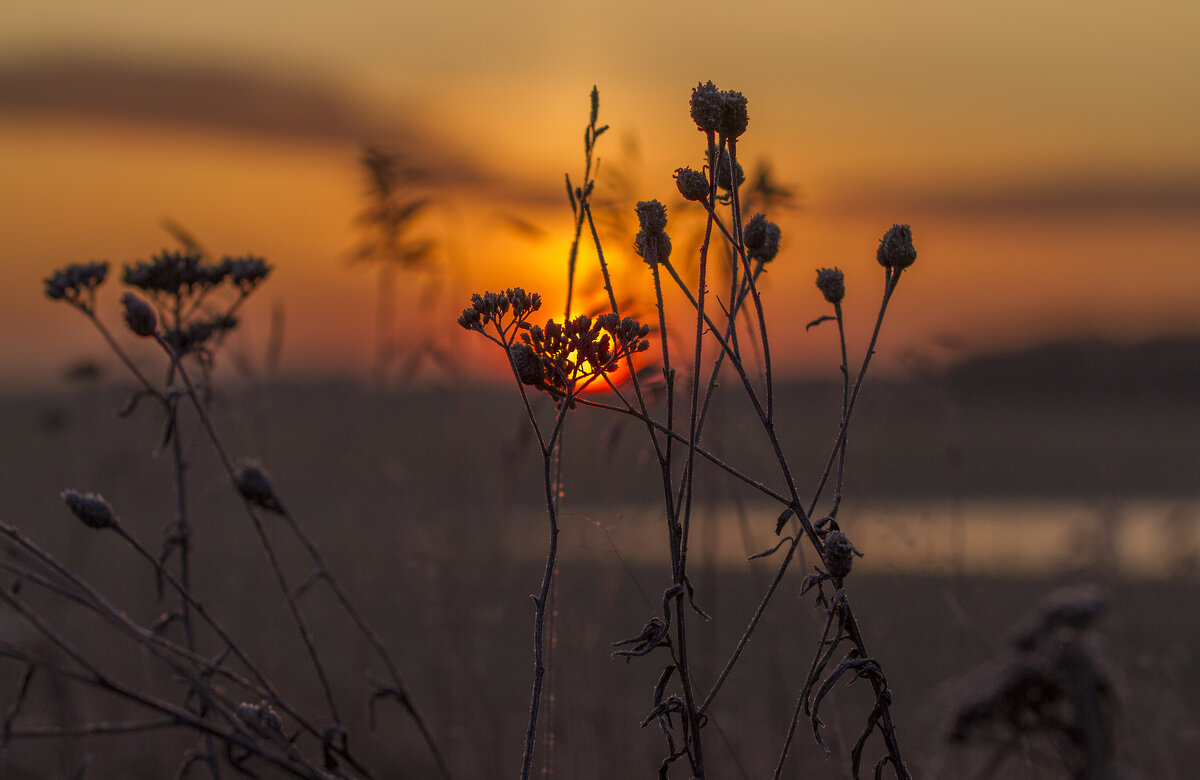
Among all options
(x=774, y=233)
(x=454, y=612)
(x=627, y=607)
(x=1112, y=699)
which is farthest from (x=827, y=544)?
(x=627, y=607)

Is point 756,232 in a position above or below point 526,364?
above

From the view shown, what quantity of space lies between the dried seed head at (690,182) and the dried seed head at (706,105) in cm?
8

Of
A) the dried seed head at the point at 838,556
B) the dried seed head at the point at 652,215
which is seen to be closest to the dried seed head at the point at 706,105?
the dried seed head at the point at 652,215

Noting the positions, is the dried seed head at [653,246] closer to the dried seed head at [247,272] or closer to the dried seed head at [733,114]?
the dried seed head at [733,114]

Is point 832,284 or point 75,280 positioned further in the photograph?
point 75,280

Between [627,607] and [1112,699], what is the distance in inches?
225

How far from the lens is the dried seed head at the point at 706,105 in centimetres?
175

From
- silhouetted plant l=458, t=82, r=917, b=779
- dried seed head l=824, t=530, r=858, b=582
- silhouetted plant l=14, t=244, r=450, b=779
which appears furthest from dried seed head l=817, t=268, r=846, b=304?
silhouetted plant l=14, t=244, r=450, b=779

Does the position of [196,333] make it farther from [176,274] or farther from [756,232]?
[756,232]

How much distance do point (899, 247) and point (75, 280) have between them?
196 centimetres

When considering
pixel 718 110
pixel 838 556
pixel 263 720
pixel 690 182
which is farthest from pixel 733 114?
pixel 263 720

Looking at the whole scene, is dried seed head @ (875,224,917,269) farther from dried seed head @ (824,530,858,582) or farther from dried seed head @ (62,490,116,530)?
dried seed head @ (62,490,116,530)

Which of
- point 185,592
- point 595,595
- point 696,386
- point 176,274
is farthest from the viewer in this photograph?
point 595,595

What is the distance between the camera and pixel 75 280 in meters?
2.53
